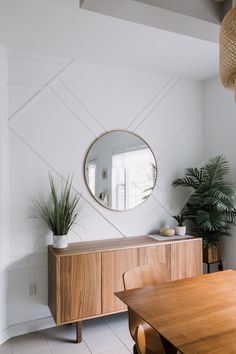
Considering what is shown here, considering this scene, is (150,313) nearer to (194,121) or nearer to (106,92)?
(106,92)

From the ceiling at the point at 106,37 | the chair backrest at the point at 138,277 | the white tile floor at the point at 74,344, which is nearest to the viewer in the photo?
the chair backrest at the point at 138,277

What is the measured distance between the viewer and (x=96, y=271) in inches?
97.4

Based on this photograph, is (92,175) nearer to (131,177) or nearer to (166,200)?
(131,177)

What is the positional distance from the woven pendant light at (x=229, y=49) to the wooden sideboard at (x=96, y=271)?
1.40 m

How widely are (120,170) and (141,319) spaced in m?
1.73

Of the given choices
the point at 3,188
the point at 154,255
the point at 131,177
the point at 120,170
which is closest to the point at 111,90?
the point at 120,170

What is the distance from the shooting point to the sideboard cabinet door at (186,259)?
2.84 metres

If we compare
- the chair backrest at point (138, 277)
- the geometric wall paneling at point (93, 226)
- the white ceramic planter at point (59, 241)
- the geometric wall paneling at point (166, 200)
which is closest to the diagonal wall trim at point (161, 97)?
the geometric wall paneling at point (166, 200)

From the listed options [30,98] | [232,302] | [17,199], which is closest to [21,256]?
[17,199]

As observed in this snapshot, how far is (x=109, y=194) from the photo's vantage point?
301 cm

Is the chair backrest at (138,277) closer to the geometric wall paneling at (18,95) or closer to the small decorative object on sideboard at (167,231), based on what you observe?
the small decorative object on sideboard at (167,231)

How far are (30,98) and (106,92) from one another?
2.73ft

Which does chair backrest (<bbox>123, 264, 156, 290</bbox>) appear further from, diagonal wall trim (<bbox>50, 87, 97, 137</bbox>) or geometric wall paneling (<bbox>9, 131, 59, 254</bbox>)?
diagonal wall trim (<bbox>50, 87, 97, 137</bbox>)

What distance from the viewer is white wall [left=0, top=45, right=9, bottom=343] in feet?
8.05
